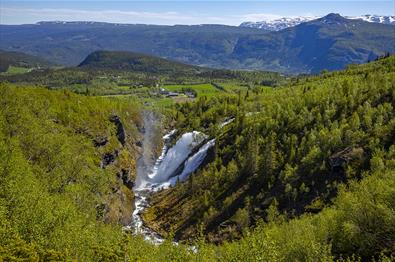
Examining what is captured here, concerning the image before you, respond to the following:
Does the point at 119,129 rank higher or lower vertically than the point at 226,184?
higher

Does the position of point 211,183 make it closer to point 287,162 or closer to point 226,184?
point 226,184

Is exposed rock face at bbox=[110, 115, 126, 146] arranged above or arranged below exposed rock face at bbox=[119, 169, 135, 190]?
above

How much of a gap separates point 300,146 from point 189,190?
4060 cm

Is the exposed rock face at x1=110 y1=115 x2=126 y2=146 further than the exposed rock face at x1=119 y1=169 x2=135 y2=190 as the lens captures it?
Yes

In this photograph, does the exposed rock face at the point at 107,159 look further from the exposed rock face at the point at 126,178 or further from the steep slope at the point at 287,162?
the steep slope at the point at 287,162

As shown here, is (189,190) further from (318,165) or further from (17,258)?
(17,258)

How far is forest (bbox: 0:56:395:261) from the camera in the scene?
6159 centimetres

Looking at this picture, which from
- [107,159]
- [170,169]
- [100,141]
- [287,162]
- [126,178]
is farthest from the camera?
[170,169]

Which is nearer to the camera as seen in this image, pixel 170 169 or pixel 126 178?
pixel 126 178

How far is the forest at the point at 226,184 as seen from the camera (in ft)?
202

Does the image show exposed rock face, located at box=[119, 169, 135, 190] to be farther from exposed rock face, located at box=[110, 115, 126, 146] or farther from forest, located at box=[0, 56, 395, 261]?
exposed rock face, located at box=[110, 115, 126, 146]

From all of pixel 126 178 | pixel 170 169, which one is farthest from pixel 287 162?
pixel 170 169

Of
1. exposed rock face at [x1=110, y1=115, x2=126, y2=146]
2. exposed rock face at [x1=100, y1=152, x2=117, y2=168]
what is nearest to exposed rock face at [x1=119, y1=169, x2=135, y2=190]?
exposed rock face at [x1=100, y1=152, x2=117, y2=168]

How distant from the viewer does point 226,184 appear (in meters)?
142
